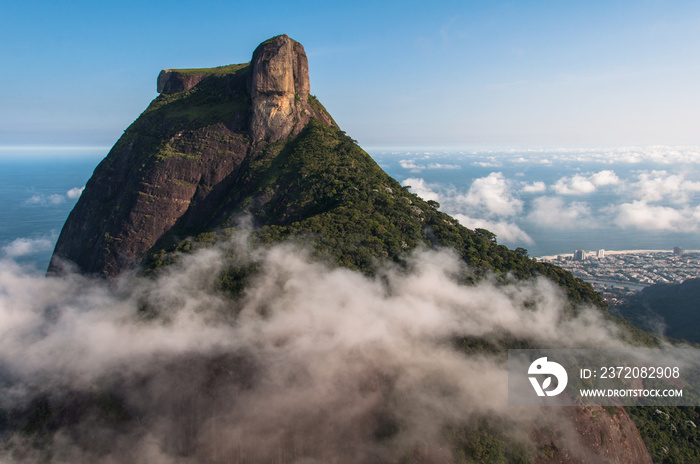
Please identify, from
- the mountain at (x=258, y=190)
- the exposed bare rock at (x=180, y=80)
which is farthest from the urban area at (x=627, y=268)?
the exposed bare rock at (x=180, y=80)

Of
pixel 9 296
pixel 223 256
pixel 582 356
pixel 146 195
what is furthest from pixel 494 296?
pixel 9 296

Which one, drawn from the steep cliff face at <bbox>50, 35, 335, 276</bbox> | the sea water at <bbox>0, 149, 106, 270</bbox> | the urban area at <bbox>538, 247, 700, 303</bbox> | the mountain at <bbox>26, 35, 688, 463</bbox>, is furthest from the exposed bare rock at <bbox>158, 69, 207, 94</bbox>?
the urban area at <bbox>538, 247, 700, 303</bbox>

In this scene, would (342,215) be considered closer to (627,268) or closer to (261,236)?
(261,236)

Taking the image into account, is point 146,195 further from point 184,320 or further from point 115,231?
point 184,320

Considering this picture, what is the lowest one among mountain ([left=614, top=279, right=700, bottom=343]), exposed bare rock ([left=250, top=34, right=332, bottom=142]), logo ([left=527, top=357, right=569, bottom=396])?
mountain ([left=614, top=279, right=700, bottom=343])

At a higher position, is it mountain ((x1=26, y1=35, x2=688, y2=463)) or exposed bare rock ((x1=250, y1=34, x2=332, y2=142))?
exposed bare rock ((x1=250, y1=34, x2=332, y2=142))

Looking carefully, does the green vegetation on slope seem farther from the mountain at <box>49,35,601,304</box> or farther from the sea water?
the sea water

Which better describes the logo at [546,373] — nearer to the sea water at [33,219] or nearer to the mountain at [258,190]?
the mountain at [258,190]
